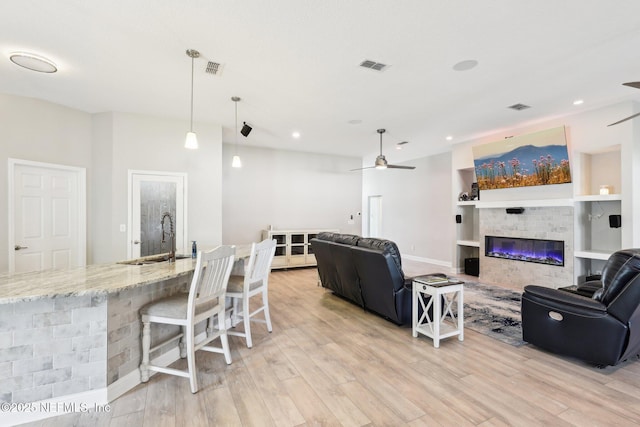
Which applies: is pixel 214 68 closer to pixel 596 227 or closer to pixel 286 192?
pixel 286 192

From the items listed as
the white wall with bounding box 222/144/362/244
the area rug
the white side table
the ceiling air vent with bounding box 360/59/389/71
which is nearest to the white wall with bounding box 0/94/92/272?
the white wall with bounding box 222/144/362/244

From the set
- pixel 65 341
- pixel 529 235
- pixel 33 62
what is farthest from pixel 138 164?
pixel 529 235

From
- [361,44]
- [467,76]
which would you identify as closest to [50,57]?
[361,44]

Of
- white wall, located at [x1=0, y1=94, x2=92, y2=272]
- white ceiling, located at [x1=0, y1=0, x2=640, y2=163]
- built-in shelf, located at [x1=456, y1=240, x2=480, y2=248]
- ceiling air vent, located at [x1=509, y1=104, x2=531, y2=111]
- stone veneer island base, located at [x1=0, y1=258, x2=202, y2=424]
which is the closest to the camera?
stone veneer island base, located at [x1=0, y1=258, x2=202, y2=424]

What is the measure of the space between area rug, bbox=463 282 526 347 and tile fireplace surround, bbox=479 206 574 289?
42 cm

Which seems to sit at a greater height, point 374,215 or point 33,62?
point 33,62

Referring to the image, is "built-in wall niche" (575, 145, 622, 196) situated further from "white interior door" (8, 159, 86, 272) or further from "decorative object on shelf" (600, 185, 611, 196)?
"white interior door" (8, 159, 86, 272)

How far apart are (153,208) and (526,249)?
21.7 ft

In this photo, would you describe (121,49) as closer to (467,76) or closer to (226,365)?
(226,365)

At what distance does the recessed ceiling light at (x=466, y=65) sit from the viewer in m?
3.14

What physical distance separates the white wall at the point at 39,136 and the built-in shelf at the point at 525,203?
7.06 metres

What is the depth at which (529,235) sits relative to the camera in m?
5.43

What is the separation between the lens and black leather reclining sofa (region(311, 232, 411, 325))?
3.48 meters

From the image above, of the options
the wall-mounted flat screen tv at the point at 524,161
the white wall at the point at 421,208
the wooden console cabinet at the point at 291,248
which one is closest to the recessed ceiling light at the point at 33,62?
the wooden console cabinet at the point at 291,248
